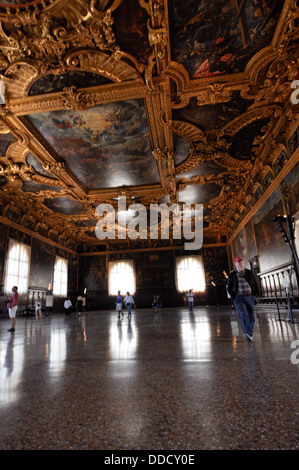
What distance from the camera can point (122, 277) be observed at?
2662 centimetres

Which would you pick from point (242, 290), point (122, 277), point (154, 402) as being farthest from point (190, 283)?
point (154, 402)

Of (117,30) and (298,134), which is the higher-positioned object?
(117,30)

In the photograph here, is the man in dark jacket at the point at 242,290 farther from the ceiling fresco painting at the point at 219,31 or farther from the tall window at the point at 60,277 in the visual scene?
the tall window at the point at 60,277

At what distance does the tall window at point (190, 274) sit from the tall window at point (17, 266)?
14521mm

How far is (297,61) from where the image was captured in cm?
743

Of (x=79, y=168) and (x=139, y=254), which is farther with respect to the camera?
(x=139, y=254)

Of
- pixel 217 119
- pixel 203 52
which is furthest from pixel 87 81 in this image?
pixel 217 119

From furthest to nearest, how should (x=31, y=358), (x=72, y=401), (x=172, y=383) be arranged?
1. (x=31, y=358)
2. (x=172, y=383)
3. (x=72, y=401)

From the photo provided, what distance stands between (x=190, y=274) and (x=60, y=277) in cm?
1297

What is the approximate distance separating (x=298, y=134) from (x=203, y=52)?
476cm

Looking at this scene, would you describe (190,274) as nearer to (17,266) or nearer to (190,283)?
(190,283)

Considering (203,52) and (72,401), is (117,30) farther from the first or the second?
(72,401)

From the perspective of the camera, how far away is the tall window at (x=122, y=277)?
2628cm

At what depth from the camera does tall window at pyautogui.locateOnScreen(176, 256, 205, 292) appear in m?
25.7
